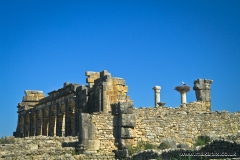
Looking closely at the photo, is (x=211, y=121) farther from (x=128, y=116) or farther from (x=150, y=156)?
(x=150, y=156)

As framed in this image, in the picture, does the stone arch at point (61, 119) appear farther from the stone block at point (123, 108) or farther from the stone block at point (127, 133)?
the stone block at point (127, 133)

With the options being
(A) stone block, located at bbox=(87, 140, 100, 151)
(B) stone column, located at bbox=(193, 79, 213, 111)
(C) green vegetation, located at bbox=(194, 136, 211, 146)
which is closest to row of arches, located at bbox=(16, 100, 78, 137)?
(A) stone block, located at bbox=(87, 140, 100, 151)

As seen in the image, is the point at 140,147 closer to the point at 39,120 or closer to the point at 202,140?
the point at 202,140

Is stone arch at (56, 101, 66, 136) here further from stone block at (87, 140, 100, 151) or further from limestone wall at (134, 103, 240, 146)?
stone block at (87, 140, 100, 151)

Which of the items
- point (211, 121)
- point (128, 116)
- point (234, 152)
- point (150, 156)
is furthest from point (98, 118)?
point (234, 152)

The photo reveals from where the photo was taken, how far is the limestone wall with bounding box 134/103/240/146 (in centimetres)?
1859

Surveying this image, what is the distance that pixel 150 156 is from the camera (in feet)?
47.5

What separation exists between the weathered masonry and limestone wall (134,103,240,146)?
3723mm

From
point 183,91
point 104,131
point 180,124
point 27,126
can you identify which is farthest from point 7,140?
point 27,126

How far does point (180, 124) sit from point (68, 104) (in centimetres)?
1070

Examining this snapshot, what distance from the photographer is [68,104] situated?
90.8 ft

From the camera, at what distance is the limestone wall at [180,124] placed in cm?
1859

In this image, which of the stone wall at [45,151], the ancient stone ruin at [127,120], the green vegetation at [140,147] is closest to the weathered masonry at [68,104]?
the ancient stone ruin at [127,120]

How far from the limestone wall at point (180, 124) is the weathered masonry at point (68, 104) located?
3723 millimetres
